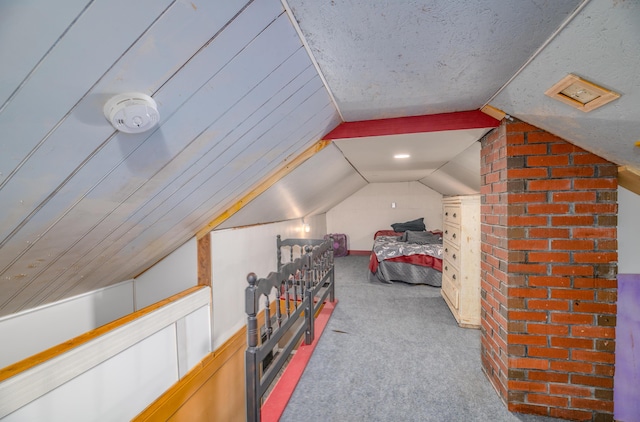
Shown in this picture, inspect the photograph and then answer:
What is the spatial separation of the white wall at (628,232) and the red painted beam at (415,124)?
77 centimetres

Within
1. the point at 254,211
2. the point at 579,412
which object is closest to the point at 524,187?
the point at 579,412

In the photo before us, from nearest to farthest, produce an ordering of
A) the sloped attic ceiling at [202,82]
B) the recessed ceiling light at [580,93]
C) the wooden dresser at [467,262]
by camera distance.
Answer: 1. the sloped attic ceiling at [202,82]
2. the recessed ceiling light at [580,93]
3. the wooden dresser at [467,262]

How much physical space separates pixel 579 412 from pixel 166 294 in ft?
9.94

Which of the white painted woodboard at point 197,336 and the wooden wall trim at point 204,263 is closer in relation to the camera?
the white painted woodboard at point 197,336

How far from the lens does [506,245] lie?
154 cm

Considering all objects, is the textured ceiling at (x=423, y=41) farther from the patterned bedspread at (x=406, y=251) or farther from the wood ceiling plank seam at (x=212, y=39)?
the patterned bedspread at (x=406, y=251)

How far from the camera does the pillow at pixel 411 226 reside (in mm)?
6125

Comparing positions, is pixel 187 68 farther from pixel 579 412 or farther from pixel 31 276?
pixel 579 412

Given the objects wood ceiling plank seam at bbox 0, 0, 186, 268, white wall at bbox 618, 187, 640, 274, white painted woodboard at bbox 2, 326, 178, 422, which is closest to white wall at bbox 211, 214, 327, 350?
white painted woodboard at bbox 2, 326, 178, 422

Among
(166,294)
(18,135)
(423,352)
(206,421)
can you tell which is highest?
(18,135)

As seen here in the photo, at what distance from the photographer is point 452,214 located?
10.0ft

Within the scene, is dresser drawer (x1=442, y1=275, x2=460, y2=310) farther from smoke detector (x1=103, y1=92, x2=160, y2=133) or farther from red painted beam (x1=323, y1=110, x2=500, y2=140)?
smoke detector (x1=103, y1=92, x2=160, y2=133)

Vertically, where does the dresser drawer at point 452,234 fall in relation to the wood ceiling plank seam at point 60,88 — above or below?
below

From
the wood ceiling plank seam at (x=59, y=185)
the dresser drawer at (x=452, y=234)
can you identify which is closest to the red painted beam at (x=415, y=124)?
the wood ceiling plank seam at (x=59, y=185)
